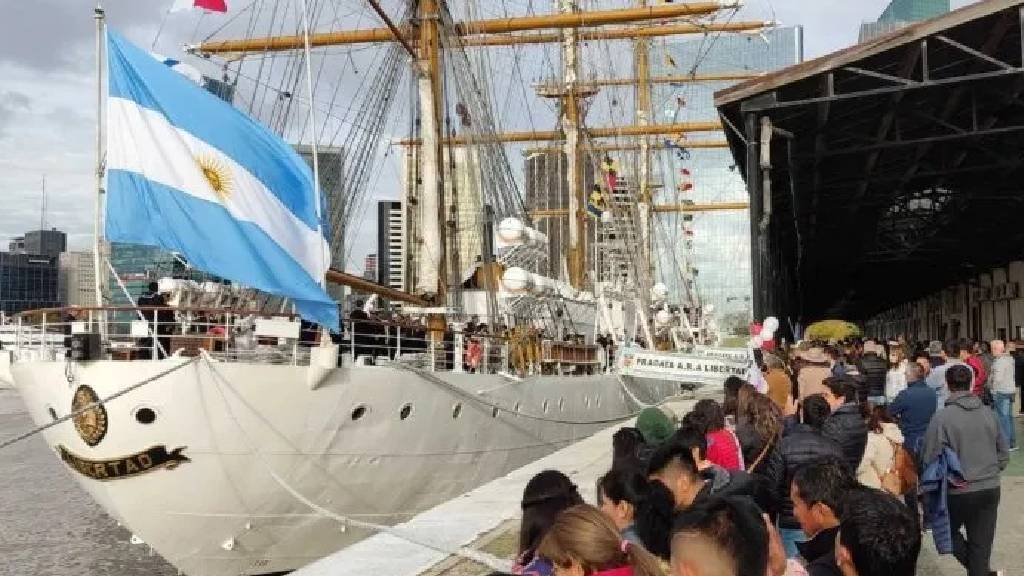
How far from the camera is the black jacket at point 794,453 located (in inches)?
200

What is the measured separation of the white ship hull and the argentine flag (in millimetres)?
1558

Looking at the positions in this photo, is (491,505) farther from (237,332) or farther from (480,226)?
(480,226)

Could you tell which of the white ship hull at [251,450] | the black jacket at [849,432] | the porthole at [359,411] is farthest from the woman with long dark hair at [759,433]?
the porthole at [359,411]

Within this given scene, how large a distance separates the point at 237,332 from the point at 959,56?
14686mm

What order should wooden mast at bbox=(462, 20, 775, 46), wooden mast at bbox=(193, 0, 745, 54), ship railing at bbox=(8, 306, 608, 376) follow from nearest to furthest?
ship railing at bbox=(8, 306, 608, 376) → wooden mast at bbox=(193, 0, 745, 54) → wooden mast at bbox=(462, 20, 775, 46)

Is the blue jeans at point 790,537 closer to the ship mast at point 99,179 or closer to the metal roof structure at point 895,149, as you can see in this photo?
the ship mast at point 99,179

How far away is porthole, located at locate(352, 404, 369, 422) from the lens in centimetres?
1232

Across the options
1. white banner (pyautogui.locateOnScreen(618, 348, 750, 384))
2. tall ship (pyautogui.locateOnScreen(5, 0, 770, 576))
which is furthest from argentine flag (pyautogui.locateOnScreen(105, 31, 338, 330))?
white banner (pyautogui.locateOnScreen(618, 348, 750, 384))

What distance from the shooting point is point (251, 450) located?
11266 millimetres

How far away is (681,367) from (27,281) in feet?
549

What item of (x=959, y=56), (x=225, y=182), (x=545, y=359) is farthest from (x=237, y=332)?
(x=959, y=56)

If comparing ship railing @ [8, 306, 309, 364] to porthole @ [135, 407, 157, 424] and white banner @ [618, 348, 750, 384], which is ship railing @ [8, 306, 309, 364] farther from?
white banner @ [618, 348, 750, 384]

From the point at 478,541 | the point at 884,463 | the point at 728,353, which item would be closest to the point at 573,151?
the point at 728,353

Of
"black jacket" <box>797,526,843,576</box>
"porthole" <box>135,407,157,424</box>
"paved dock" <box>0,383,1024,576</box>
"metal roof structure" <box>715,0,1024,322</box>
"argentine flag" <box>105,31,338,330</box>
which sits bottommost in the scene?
"paved dock" <box>0,383,1024,576</box>
